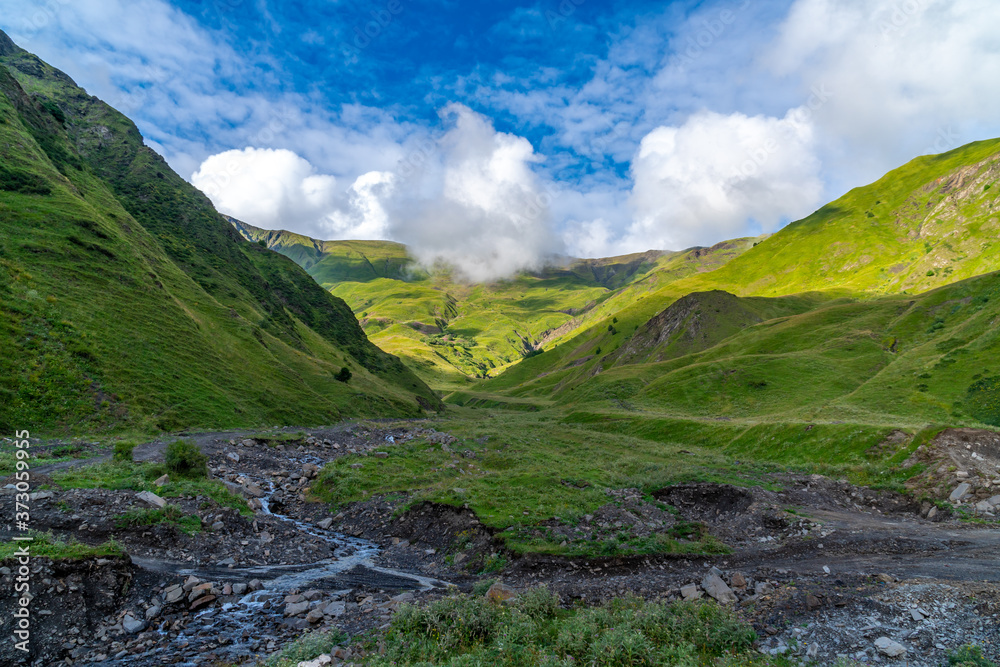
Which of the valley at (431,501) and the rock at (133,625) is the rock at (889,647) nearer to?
the valley at (431,501)

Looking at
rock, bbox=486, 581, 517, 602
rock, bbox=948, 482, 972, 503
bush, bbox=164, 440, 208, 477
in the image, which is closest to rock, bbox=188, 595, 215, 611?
rock, bbox=486, 581, 517, 602

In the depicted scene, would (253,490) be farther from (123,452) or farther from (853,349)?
(853,349)

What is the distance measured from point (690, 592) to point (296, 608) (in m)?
15.6

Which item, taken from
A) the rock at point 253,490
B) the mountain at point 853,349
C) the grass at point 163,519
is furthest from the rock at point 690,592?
the mountain at point 853,349

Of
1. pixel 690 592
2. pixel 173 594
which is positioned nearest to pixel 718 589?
pixel 690 592

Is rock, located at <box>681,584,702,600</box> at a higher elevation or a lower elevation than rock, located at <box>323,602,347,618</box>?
lower

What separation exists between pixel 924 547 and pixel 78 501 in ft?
133

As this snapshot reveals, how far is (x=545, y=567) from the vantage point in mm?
21312

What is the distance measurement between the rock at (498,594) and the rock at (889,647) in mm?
11561

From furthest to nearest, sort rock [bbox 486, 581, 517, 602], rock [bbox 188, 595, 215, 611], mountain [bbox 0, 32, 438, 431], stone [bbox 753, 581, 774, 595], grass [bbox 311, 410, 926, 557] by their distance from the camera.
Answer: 1. mountain [bbox 0, 32, 438, 431]
2. grass [bbox 311, 410, 926, 557]
3. stone [bbox 753, 581, 774, 595]
4. rock [bbox 486, 581, 517, 602]
5. rock [bbox 188, 595, 215, 611]

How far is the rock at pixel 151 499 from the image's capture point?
21766mm

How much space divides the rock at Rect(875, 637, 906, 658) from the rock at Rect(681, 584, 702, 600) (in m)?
5.66

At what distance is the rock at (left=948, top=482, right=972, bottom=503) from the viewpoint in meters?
28.5

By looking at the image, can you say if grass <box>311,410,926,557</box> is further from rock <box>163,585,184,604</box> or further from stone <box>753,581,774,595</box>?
rock <box>163,585,184,604</box>
